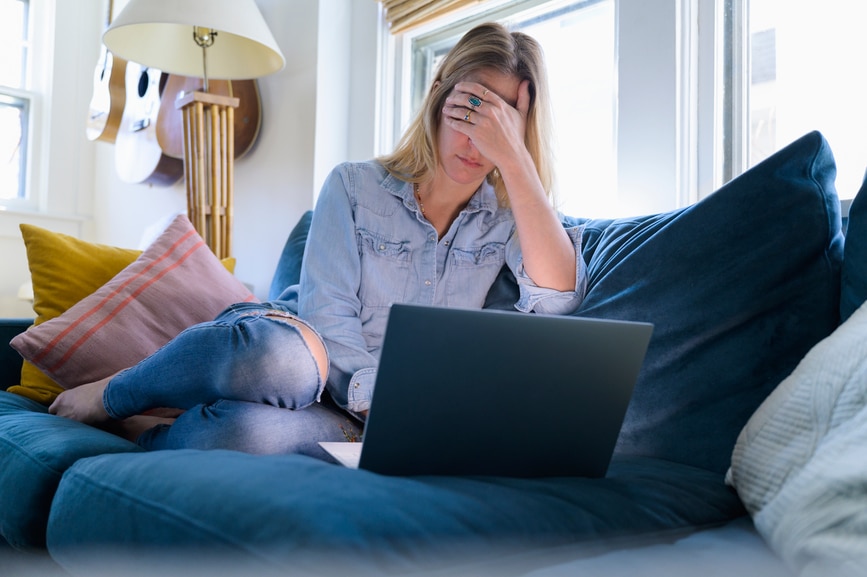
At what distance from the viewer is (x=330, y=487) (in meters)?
0.65

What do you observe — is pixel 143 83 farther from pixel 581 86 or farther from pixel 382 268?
pixel 382 268

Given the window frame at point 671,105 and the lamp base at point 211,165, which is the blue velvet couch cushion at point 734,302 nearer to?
the window frame at point 671,105

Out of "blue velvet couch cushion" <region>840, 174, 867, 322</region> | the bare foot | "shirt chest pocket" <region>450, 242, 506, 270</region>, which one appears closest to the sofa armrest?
the bare foot

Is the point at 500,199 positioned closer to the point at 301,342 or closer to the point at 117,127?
the point at 301,342

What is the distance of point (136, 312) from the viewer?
5.32 ft

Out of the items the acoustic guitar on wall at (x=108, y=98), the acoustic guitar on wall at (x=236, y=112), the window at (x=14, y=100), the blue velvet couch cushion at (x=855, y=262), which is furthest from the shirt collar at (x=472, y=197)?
the window at (x=14, y=100)

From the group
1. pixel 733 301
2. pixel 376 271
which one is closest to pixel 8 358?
pixel 376 271

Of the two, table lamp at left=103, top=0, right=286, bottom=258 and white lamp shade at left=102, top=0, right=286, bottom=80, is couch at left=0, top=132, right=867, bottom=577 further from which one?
white lamp shade at left=102, top=0, right=286, bottom=80

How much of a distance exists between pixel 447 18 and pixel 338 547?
2.05 m

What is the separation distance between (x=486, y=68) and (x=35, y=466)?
0.98 meters

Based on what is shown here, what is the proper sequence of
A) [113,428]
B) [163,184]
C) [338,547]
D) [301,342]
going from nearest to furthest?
[338,547], [301,342], [113,428], [163,184]

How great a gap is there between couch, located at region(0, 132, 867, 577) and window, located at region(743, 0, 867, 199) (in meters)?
0.49

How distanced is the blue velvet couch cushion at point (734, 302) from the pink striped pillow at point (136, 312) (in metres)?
0.99

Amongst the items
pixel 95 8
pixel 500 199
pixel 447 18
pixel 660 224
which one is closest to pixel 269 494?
pixel 660 224
